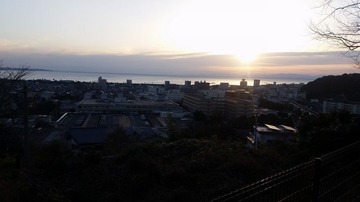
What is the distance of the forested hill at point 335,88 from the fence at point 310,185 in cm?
1832

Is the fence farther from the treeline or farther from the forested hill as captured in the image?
the forested hill

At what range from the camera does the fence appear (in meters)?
2.05

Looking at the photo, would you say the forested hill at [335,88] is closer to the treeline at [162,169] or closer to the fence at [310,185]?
the treeline at [162,169]

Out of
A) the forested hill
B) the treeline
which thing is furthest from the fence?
the forested hill

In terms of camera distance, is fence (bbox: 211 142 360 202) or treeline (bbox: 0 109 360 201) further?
treeline (bbox: 0 109 360 201)

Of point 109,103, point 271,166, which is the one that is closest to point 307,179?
point 271,166

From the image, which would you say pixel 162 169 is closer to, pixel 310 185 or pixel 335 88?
pixel 310 185

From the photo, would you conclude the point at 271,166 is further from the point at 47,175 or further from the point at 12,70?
the point at 12,70

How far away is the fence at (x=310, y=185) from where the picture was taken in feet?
6.72

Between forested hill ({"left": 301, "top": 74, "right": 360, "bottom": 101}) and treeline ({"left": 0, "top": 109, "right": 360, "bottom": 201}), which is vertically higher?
forested hill ({"left": 301, "top": 74, "right": 360, "bottom": 101})

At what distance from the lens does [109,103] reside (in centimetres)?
3769

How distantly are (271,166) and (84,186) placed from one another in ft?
11.3

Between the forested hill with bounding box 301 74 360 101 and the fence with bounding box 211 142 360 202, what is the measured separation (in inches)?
721

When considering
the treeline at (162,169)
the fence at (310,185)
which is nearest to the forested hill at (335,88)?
the treeline at (162,169)
